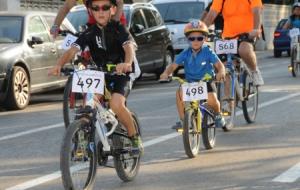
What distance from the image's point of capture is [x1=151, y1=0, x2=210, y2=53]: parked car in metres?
19.6

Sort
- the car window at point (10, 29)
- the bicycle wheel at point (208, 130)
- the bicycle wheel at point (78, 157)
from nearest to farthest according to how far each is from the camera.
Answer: the bicycle wheel at point (78, 157), the bicycle wheel at point (208, 130), the car window at point (10, 29)

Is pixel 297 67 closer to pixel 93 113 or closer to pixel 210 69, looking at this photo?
pixel 210 69

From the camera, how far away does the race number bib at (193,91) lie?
25.3 ft

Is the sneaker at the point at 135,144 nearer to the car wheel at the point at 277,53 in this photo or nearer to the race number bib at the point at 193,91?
the race number bib at the point at 193,91

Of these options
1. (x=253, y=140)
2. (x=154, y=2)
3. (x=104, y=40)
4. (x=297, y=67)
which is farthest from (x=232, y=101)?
(x=154, y=2)

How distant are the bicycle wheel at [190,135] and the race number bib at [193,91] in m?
0.15

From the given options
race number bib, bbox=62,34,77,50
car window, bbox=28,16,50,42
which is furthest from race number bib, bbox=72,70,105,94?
car window, bbox=28,16,50,42

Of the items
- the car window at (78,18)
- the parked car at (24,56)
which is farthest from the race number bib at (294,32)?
the parked car at (24,56)

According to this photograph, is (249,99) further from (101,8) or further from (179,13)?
(179,13)

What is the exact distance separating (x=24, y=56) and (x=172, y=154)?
490cm

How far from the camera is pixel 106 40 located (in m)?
6.38

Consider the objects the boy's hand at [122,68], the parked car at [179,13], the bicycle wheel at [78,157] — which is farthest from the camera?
the parked car at [179,13]

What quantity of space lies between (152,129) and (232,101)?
1.11m

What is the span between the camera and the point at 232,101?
9.30 metres
